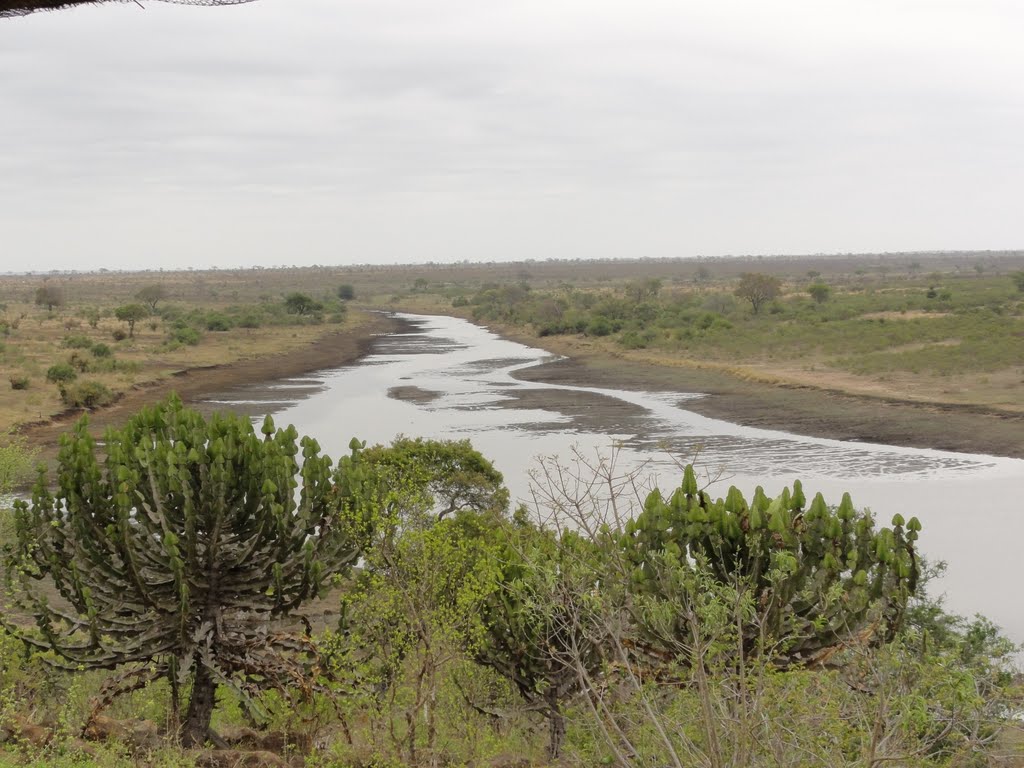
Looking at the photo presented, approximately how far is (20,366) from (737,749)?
57191 mm

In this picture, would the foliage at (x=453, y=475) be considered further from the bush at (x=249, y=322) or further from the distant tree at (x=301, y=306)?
the distant tree at (x=301, y=306)

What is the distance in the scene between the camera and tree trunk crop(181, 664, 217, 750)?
41.9 feet

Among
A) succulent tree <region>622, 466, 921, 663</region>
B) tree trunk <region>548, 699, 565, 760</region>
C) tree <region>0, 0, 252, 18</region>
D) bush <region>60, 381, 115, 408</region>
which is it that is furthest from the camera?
bush <region>60, 381, 115, 408</region>

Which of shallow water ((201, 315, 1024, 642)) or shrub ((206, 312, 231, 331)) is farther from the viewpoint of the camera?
shrub ((206, 312, 231, 331))

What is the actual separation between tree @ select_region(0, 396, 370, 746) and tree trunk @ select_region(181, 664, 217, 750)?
2 centimetres

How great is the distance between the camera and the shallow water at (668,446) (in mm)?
23562

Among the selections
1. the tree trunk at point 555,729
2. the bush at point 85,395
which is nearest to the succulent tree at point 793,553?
the tree trunk at point 555,729

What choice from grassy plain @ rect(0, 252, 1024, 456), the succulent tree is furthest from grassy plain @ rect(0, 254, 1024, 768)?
the succulent tree

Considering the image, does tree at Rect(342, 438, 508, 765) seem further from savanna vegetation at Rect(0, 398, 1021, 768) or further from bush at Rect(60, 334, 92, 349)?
bush at Rect(60, 334, 92, 349)

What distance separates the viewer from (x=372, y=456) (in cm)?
2302

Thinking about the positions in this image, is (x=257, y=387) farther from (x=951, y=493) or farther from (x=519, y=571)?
(x=519, y=571)

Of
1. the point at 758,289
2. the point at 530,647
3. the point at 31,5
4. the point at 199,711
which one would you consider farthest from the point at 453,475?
the point at 758,289

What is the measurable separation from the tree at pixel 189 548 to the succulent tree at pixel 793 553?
12.3 feet

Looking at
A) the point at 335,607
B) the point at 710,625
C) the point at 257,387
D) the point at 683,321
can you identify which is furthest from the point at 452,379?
the point at 710,625
